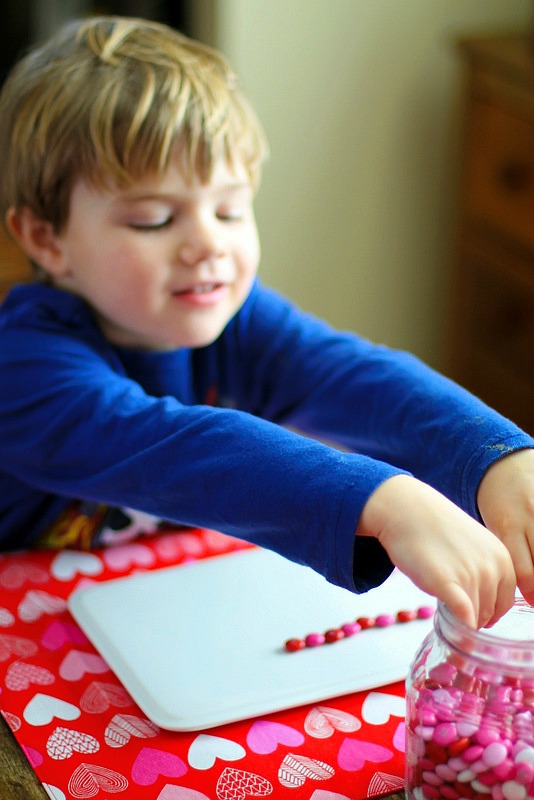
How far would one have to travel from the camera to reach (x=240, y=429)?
82 centimetres

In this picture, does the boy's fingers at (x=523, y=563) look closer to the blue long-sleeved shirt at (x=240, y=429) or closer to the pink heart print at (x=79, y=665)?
the blue long-sleeved shirt at (x=240, y=429)

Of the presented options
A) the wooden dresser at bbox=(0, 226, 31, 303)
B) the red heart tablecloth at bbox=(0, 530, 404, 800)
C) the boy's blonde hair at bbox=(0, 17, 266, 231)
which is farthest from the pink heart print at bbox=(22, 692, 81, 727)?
the wooden dresser at bbox=(0, 226, 31, 303)

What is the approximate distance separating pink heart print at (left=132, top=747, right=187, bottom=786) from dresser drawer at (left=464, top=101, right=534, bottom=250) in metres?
1.59

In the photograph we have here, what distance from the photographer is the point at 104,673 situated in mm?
843

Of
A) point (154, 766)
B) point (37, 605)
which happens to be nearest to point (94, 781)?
point (154, 766)

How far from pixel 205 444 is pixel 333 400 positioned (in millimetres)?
302

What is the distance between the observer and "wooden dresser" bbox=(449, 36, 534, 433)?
2125 mm

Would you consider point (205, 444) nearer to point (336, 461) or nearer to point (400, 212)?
point (336, 461)

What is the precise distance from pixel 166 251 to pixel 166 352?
16 cm

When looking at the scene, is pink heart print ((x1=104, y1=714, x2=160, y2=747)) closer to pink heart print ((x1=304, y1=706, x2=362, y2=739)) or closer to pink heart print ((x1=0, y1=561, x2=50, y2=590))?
pink heart print ((x1=304, y1=706, x2=362, y2=739))

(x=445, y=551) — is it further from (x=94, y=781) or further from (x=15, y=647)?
(x=15, y=647)

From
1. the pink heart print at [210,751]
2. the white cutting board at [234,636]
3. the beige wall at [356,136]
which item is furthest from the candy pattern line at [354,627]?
the beige wall at [356,136]

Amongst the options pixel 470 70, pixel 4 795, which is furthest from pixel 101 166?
pixel 470 70

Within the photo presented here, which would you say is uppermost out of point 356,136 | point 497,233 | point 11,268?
point 356,136
